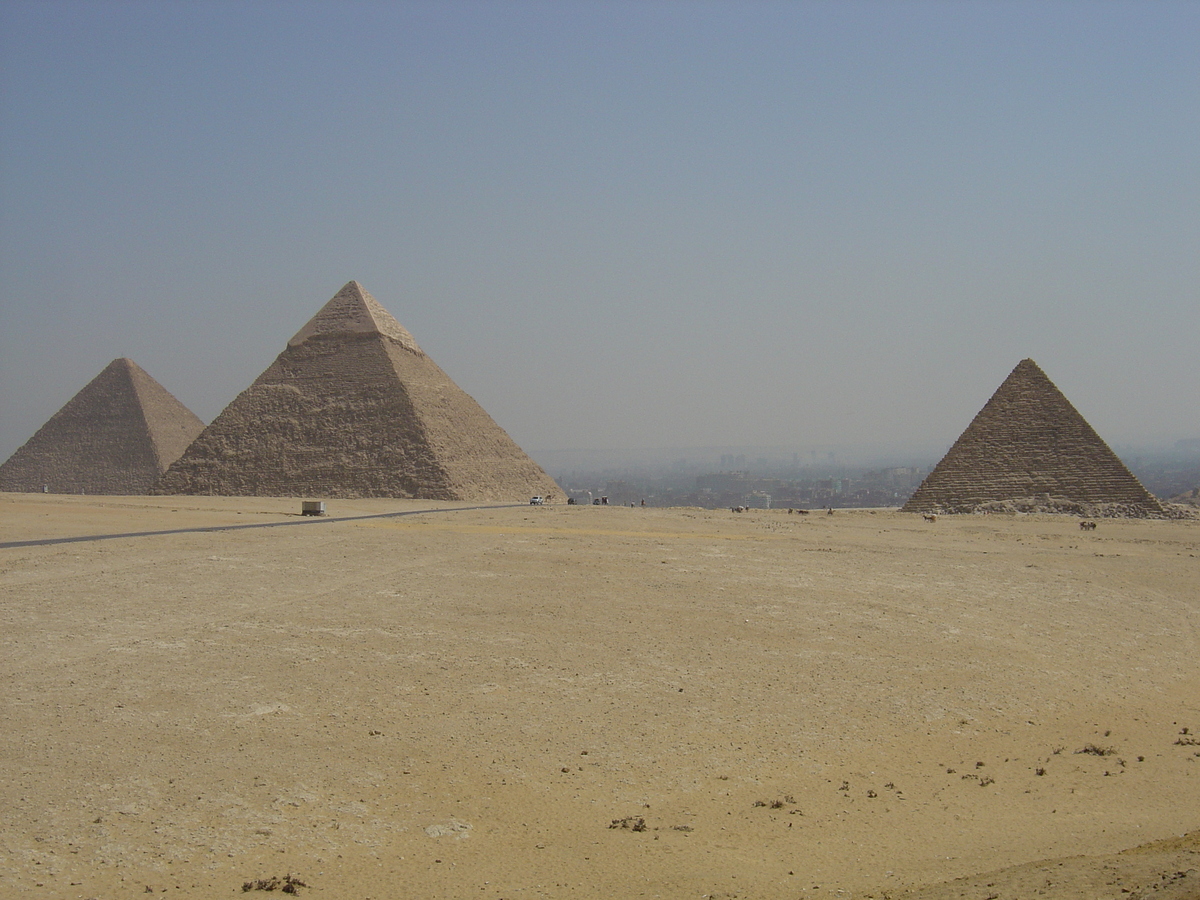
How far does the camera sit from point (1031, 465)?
37219 millimetres

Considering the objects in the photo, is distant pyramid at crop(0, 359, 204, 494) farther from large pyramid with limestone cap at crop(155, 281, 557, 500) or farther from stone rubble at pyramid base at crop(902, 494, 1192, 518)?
stone rubble at pyramid base at crop(902, 494, 1192, 518)

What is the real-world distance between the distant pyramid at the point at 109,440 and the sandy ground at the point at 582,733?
54.6 m

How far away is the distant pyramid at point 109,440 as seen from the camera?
2564 inches

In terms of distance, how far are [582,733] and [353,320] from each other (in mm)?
52761

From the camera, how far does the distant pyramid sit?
65125 millimetres

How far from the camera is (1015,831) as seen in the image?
20.0 feet

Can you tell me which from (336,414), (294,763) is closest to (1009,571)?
(294,763)

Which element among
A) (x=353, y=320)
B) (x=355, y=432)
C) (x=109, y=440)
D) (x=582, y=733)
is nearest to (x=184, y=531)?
(x=582, y=733)

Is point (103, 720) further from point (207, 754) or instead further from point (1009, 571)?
point (1009, 571)

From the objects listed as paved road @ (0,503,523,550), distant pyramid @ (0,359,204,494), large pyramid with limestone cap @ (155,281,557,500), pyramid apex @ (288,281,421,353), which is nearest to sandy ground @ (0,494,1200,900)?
Answer: paved road @ (0,503,523,550)

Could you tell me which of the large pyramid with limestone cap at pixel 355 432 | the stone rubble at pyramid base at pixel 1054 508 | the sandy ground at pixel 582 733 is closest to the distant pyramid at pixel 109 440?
the large pyramid with limestone cap at pixel 355 432

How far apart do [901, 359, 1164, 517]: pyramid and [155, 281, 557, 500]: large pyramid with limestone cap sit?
23.5 m

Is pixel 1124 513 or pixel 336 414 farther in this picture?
pixel 336 414

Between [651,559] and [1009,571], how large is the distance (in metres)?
7.32
